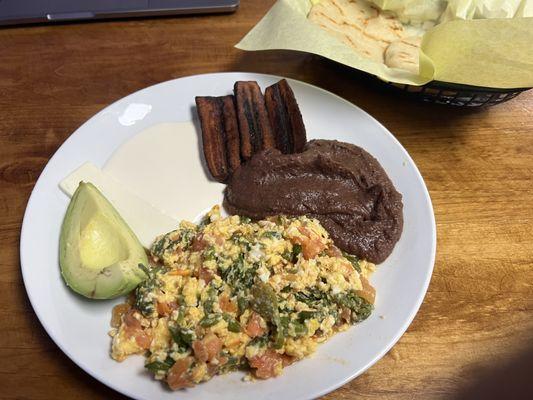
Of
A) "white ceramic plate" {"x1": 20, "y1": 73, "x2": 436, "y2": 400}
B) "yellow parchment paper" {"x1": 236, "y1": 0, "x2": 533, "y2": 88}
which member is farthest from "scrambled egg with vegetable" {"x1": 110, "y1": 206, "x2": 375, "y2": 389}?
"yellow parchment paper" {"x1": 236, "y1": 0, "x2": 533, "y2": 88}

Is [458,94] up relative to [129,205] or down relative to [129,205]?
up

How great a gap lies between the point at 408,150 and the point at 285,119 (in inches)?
27.9

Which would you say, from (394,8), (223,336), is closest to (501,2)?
(394,8)

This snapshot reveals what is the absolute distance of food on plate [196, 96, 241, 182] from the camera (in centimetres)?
223

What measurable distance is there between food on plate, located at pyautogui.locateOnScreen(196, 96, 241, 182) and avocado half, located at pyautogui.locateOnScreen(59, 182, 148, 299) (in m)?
0.51

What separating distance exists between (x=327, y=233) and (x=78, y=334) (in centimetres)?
102

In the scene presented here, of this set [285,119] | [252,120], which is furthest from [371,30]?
[252,120]

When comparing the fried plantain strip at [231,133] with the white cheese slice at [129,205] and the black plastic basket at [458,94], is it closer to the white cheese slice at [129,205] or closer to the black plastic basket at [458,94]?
the white cheese slice at [129,205]

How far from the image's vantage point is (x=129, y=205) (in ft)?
6.75

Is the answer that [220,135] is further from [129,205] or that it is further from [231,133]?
[129,205]

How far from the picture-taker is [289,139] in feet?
7.59

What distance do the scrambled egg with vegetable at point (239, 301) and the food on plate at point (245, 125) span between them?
0.43 m

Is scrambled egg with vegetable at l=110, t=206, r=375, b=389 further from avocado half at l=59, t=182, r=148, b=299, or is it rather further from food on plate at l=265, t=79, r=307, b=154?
food on plate at l=265, t=79, r=307, b=154

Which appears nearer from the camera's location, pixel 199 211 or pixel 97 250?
pixel 97 250
